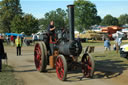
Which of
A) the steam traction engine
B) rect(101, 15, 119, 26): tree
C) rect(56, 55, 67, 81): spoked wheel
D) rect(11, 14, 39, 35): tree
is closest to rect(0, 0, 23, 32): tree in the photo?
rect(11, 14, 39, 35): tree

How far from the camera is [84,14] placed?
53219 mm

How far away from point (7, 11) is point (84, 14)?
2080 centimetres

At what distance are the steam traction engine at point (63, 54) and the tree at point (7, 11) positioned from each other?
40751 millimetres

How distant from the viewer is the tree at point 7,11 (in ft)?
153

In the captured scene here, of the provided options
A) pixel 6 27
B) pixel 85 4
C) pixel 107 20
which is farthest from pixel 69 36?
pixel 107 20

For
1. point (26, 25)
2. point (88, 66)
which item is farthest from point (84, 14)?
point (88, 66)

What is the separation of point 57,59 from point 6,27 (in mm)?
43701

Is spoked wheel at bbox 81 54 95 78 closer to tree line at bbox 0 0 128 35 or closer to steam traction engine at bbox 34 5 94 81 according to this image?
steam traction engine at bbox 34 5 94 81

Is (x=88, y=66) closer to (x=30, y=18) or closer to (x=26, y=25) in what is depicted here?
(x=26, y=25)

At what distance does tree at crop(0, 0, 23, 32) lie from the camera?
4666 centimetres

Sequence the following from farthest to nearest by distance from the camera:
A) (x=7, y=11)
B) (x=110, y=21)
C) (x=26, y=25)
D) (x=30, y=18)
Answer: (x=110, y=21)
(x=7, y=11)
(x=30, y=18)
(x=26, y=25)

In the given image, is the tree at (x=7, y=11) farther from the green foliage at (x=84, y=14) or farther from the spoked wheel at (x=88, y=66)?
the spoked wheel at (x=88, y=66)

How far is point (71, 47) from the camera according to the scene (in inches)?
250

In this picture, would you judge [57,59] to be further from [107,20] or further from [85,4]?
[107,20]
